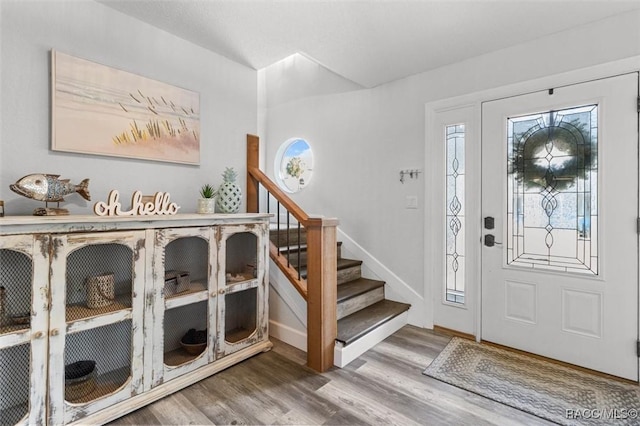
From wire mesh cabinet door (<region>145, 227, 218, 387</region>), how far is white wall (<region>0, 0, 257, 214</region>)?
0.57 m

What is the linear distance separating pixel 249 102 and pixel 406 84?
5.31ft

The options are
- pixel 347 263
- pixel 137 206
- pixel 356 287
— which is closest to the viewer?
pixel 137 206

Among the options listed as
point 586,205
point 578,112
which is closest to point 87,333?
point 586,205

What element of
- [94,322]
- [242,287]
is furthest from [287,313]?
[94,322]

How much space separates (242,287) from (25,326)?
121 cm

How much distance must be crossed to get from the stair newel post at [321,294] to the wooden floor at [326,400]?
130 mm

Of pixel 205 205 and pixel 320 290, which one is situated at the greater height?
pixel 205 205

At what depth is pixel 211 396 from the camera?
6.41 ft

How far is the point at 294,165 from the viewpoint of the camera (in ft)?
14.0

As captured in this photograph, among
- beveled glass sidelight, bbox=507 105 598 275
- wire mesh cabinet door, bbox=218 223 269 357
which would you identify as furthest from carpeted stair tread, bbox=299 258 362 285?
beveled glass sidelight, bbox=507 105 598 275

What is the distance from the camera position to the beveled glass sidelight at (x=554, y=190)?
7.61 ft

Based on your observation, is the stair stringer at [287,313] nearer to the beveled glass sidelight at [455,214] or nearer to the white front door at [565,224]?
the beveled glass sidelight at [455,214]

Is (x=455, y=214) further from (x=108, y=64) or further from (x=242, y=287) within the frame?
(x=108, y=64)

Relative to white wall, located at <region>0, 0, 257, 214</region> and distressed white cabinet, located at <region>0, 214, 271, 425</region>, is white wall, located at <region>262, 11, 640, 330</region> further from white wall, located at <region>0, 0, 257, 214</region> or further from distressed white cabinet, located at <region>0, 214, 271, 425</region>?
distressed white cabinet, located at <region>0, 214, 271, 425</region>
